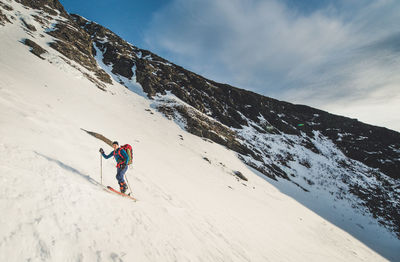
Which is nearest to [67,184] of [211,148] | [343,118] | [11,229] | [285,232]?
[11,229]

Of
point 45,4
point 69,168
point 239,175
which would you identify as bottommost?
point 69,168

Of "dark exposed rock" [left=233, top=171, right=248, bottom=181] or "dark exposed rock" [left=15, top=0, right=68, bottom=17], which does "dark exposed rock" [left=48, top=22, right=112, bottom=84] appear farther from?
"dark exposed rock" [left=233, top=171, right=248, bottom=181]

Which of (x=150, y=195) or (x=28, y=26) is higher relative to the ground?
(x=28, y=26)

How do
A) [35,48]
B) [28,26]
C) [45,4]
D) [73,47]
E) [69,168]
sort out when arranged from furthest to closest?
1. [45,4]
2. [73,47]
3. [28,26]
4. [35,48]
5. [69,168]

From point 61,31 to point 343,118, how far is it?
291 ft

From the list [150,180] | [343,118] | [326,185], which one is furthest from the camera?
[343,118]

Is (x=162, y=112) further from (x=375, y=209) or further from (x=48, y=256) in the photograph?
(x=375, y=209)

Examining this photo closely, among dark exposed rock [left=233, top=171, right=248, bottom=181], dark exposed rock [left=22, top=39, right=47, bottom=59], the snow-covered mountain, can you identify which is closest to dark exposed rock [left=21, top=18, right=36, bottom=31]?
the snow-covered mountain

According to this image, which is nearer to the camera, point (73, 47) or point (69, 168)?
point (69, 168)

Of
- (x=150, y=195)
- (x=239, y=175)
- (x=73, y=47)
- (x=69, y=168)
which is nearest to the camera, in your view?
(x=69, y=168)

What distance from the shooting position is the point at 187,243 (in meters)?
4.67

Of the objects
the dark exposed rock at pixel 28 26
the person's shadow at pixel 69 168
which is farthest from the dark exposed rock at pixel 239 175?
the dark exposed rock at pixel 28 26

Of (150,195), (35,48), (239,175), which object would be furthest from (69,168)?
(35,48)

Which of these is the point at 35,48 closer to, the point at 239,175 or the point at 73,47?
the point at 73,47
